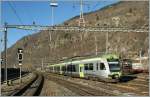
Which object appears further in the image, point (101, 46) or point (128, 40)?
point (101, 46)

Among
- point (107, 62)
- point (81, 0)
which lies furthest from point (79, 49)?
point (107, 62)

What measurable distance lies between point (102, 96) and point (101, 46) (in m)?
159

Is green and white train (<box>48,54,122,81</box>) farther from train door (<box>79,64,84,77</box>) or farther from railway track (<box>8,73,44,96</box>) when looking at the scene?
railway track (<box>8,73,44,96</box>)

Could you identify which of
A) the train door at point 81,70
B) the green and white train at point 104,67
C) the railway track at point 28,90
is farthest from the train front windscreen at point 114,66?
the train door at point 81,70

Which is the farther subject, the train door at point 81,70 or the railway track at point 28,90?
the train door at point 81,70

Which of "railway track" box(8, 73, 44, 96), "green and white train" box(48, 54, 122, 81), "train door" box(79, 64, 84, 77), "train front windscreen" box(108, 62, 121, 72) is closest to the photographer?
"railway track" box(8, 73, 44, 96)

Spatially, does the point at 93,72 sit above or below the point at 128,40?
below

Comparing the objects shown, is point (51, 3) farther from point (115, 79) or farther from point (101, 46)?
point (101, 46)

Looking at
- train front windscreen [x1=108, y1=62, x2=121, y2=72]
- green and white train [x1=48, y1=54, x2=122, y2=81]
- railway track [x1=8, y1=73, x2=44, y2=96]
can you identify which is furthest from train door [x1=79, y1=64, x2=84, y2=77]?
railway track [x1=8, y1=73, x2=44, y2=96]

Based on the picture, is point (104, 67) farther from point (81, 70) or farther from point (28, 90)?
point (81, 70)

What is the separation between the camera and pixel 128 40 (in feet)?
566

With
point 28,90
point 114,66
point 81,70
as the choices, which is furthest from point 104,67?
point 81,70

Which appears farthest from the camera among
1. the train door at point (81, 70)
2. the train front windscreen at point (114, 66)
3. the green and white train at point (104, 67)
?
the train door at point (81, 70)

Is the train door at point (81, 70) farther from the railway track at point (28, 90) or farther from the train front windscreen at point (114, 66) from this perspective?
the railway track at point (28, 90)
